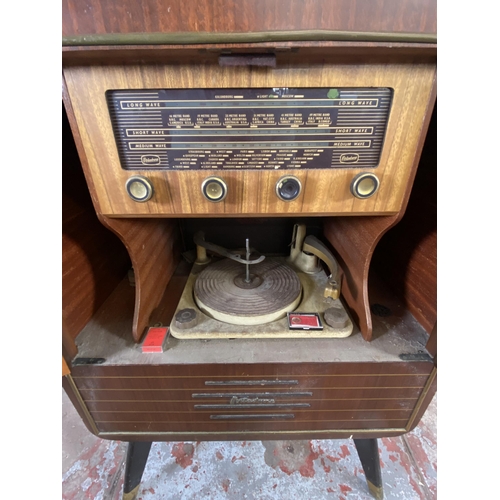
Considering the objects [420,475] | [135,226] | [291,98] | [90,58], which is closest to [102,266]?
[135,226]

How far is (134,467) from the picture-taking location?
94 centimetres

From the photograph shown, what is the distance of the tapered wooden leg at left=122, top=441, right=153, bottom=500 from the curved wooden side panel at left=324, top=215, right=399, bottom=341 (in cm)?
85

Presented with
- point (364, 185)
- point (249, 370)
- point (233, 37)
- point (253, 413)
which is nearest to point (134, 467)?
point (253, 413)

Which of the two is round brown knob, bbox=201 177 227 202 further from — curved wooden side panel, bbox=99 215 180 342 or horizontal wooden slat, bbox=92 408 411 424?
horizontal wooden slat, bbox=92 408 411 424

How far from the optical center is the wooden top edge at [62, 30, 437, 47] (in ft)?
1.38

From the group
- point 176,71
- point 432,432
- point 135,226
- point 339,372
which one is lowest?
point 432,432

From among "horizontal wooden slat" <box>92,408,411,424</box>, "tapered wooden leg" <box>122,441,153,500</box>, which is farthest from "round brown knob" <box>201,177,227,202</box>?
"tapered wooden leg" <box>122,441,153,500</box>

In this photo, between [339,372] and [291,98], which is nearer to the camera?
[291,98]

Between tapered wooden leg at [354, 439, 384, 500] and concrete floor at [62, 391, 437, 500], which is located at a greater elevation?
tapered wooden leg at [354, 439, 384, 500]

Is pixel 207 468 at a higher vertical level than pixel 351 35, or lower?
lower

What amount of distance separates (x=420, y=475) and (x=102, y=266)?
1372 millimetres

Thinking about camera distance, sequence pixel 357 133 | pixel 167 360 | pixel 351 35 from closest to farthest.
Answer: pixel 351 35 → pixel 357 133 → pixel 167 360

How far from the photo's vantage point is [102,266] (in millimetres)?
840

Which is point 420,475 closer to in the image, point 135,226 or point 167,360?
point 167,360
